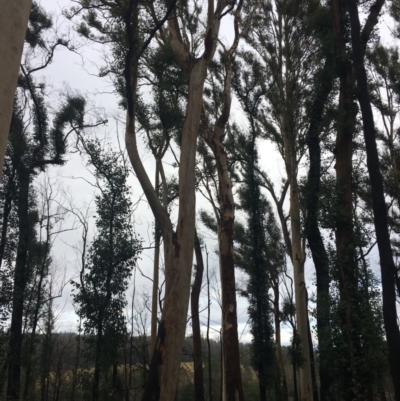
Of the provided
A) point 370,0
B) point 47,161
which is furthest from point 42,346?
point 370,0

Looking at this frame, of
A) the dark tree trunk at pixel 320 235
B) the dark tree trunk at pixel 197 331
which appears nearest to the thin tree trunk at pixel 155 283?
the dark tree trunk at pixel 197 331

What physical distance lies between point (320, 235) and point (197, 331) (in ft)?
23.2

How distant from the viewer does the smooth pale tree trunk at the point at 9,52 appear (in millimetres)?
2053

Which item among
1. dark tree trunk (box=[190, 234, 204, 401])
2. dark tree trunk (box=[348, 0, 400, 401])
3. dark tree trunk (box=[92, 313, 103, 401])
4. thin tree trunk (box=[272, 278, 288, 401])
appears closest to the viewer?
dark tree trunk (box=[348, 0, 400, 401])

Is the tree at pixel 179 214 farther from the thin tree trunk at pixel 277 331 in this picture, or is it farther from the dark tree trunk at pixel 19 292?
the thin tree trunk at pixel 277 331

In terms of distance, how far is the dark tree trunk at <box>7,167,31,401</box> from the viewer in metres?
11.7

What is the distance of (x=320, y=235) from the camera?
10.9 m

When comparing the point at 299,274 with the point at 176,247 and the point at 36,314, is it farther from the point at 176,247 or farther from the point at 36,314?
the point at 36,314

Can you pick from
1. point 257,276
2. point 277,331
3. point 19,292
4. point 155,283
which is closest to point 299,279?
point 257,276

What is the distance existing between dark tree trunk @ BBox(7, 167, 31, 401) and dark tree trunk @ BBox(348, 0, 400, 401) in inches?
367

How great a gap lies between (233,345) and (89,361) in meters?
4.18

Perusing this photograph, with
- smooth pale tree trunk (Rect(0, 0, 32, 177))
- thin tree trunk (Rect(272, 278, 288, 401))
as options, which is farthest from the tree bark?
thin tree trunk (Rect(272, 278, 288, 401))

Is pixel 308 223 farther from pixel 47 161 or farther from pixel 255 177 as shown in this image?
pixel 47 161

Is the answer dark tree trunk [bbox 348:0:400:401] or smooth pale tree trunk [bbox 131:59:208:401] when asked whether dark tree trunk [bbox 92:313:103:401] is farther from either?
dark tree trunk [bbox 348:0:400:401]
